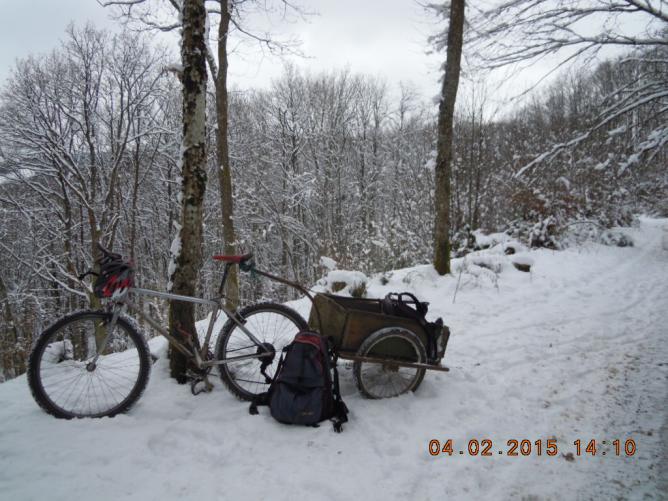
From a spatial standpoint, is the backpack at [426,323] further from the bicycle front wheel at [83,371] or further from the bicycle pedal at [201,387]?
the bicycle front wheel at [83,371]

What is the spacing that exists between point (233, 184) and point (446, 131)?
32.5 ft

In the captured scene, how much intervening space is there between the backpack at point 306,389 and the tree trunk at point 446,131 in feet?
15.6

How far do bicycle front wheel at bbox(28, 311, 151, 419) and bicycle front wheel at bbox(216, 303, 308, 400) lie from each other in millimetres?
592

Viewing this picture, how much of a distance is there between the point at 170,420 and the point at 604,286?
7268mm

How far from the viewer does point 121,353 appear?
307 cm

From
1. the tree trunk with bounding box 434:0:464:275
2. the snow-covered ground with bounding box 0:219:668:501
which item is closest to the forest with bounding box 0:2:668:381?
the tree trunk with bounding box 434:0:464:275

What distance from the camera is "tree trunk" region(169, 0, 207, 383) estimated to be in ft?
9.66

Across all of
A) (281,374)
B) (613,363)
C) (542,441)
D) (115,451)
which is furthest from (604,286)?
(115,451)

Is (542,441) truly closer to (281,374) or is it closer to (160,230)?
(281,374)

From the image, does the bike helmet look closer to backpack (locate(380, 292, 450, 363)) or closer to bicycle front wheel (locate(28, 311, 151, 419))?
bicycle front wheel (locate(28, 311, 151, 419))

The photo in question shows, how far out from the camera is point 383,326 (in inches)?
111
